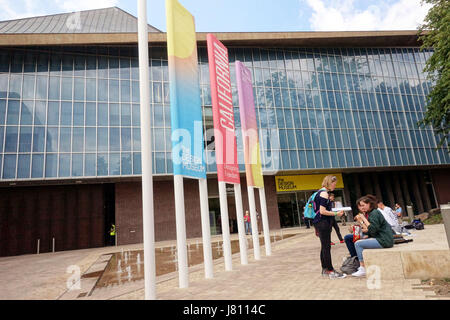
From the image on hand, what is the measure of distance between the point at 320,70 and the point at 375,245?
93.7 ft

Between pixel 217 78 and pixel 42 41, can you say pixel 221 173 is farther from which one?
pixel 42 41

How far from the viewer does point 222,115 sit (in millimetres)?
8328

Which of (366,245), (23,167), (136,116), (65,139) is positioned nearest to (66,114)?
(65,139)

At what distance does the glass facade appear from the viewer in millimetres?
22422

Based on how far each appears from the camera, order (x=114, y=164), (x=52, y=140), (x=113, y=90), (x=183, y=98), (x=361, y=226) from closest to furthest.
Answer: (x=361, y=226) < (x=183, y=98) < (x=52, y=140) < (x=114, y=164) < (x=113, y=90)

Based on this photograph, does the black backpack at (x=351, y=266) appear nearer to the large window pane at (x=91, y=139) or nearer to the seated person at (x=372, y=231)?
the seated person at (x=372, y=231)

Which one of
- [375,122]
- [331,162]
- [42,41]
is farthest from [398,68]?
[42,41]

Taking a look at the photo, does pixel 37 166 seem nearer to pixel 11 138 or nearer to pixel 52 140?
pixel 52 140

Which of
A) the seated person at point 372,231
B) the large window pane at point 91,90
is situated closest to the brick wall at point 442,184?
the seated person at point 372,231

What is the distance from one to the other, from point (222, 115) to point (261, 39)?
72.4 feet

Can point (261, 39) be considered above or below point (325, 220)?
above

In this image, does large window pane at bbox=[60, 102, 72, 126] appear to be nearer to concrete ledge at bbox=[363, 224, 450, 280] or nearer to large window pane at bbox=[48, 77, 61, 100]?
large window pane at bbox=[48, 77, 61, 100]

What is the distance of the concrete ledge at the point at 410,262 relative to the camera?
4977 mm

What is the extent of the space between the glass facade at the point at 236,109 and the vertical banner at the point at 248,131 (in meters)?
14.7
